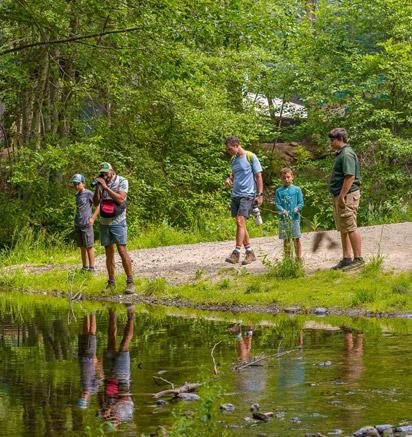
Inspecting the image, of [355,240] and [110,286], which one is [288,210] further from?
[110,286]

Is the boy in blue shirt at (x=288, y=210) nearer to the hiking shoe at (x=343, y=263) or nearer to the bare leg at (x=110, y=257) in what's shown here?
the hiking shoe at (x=343, y=263)

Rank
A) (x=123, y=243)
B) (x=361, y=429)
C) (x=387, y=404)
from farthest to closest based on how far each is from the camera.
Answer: (x=123, y=243)
(x=387, y=404)
(x=361, y=429)

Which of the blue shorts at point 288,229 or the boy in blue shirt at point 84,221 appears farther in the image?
the boy in blue shirt at point 84,221

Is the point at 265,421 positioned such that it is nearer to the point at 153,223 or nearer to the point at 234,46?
the point at 234,46

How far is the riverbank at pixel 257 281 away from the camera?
11.1 meters

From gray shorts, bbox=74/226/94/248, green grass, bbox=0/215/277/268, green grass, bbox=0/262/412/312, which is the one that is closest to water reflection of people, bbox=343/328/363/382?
green grass, bbox=0/262/412/312

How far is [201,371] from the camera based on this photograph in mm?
4891

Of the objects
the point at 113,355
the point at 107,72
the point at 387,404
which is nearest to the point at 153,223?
the point at 107,72

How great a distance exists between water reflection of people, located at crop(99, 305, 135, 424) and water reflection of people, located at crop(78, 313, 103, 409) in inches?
2.9

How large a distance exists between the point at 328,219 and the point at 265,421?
21958mm

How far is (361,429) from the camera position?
4617mm

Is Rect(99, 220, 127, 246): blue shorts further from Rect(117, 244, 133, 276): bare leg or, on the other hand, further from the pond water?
the pond water

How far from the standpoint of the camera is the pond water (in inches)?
201

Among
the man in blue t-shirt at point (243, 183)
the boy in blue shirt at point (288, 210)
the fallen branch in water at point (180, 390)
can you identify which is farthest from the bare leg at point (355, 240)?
the fallen branch in water at point (180, 390)
